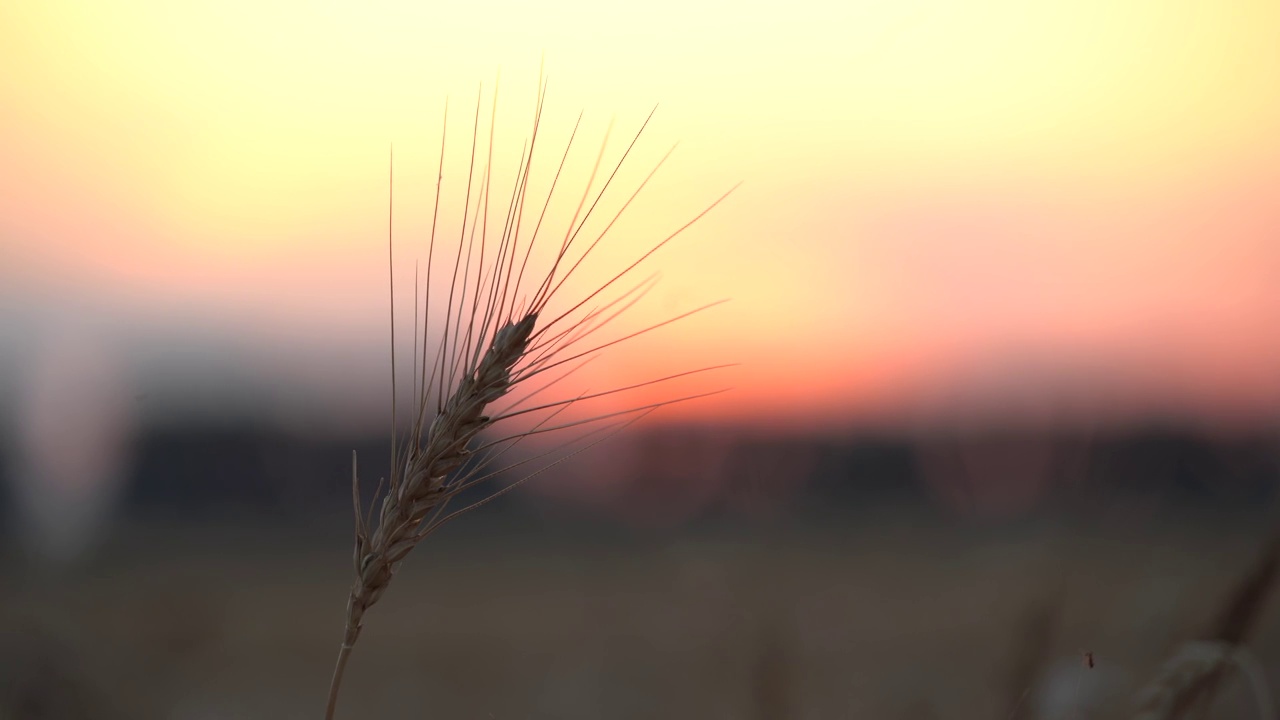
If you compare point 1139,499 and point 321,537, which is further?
point 321,537

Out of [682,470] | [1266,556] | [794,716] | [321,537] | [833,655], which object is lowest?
[321,537]

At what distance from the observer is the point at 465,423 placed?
53.5 inches

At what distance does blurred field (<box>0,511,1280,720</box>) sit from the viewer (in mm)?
2050

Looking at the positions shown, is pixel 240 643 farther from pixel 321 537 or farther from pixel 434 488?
pixel 434 488

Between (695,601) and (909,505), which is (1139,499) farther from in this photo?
(909,505)

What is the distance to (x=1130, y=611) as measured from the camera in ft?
9.89

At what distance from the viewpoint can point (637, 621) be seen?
9016 mm

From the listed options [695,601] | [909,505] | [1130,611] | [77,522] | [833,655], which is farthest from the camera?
[909,505]

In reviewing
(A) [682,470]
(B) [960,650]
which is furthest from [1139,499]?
(A) [682,470]

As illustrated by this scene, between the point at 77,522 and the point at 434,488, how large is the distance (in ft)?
16.7

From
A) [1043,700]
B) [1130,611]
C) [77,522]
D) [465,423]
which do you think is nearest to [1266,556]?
[1043,700]

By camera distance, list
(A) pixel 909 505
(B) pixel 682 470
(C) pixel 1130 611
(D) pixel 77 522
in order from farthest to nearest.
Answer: (A) pixel 909 505, (B) pixel 682 470, (D) pixel 77 522, (C) pixel 1130 611

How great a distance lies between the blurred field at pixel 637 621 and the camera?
2050 millimetres

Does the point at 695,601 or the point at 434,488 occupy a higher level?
the point at 434,488
